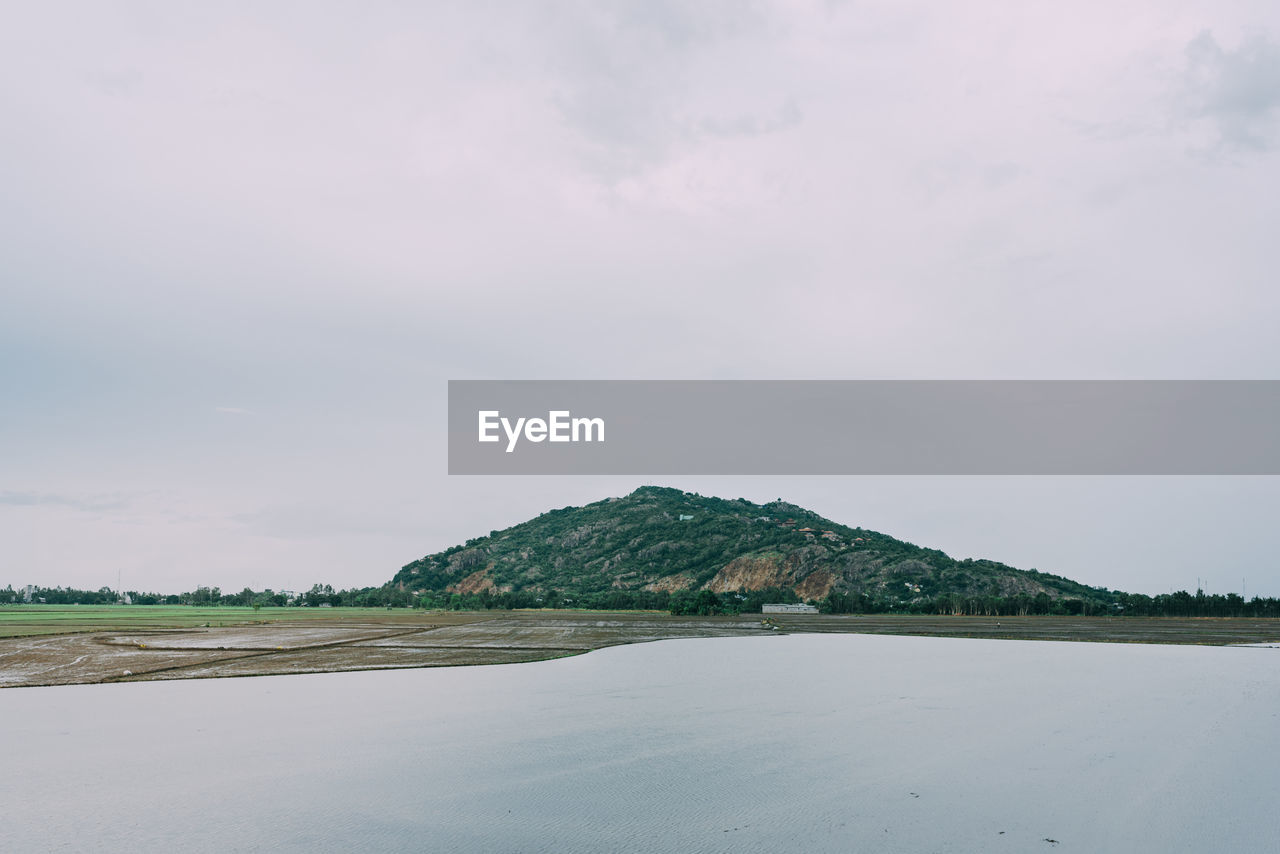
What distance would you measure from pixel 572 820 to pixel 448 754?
611 cm

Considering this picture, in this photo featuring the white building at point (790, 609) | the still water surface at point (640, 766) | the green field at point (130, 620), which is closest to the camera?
the still water surface at point (640, 766)

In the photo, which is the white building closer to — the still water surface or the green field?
the green field

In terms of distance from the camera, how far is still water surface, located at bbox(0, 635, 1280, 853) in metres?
12.7

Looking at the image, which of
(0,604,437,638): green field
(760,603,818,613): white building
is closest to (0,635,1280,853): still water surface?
(0,604,437,638): green field

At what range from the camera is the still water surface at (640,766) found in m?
12.7

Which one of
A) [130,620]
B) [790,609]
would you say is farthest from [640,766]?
[790,609]

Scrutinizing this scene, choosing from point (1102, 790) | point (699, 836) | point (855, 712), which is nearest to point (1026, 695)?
point (855, 712)

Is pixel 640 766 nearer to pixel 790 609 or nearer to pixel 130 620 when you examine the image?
pixel 130 620

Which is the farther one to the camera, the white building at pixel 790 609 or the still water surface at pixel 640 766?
the white building at pixel 790 609

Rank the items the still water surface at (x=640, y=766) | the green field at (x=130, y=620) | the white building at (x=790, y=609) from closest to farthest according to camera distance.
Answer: the still water surface at (x=640, y=766) < the green field at (x=130, y=620) < the white building at (x=790, y=609)

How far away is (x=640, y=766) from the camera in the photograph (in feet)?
55.8

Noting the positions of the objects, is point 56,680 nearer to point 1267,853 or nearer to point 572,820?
point 572,820

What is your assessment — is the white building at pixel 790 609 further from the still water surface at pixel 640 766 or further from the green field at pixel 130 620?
the still water surface at pixel 640 766

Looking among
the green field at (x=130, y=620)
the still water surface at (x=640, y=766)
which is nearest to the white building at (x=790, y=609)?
the green field at (x=130, y=620)
